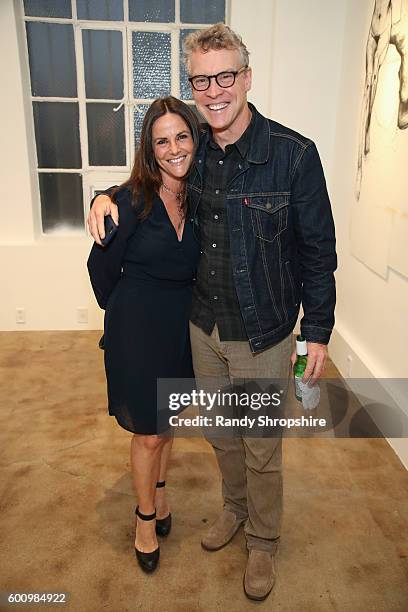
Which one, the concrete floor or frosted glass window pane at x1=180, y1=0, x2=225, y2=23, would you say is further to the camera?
frosted glass window pane at x1=180, y1=0, x2=225, y2=23

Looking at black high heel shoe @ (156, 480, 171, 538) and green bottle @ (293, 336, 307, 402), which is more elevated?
green bottle @ (293, 336, 307, 402)

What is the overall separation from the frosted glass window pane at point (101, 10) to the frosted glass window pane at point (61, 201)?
1.22 meters

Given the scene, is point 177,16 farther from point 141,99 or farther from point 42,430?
point 42,430

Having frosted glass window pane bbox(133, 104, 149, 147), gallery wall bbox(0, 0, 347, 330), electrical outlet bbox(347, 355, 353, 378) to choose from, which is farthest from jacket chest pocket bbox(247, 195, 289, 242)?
frosted glass window pane bbox(133, 104, 149, 147)

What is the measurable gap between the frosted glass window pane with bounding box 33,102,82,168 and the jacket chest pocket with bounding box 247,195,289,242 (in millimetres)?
3075

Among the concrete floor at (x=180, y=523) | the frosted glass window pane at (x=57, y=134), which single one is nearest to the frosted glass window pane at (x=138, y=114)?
the frosted glass window pane at (x=57, y=134)

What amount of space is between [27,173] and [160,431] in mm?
2990

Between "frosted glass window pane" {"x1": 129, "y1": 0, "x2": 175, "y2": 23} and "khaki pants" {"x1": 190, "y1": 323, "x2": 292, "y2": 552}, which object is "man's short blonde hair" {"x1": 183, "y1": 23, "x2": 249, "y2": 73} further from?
"frosted glass window pane" {"x1": 129, "y1": 0, "x2": 175, "y2": 23}

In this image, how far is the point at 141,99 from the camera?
4.13 metres

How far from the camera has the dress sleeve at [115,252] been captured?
1.63 metres

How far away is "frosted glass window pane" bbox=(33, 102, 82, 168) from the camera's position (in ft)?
13.5

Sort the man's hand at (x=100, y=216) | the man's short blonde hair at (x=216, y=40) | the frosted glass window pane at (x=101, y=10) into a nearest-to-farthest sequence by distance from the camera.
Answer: the man's short blonde hair at (x=216, y=40)
the man's hand at (x=100, y=216)
the frosted glass window pane at (x=101, y=10)

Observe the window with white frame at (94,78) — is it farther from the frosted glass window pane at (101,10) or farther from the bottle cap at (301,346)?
the bottle cap at (301,346)

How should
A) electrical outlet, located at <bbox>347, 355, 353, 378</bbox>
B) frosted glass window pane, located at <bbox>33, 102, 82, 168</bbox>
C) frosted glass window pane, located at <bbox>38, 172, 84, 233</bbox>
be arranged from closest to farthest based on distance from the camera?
electrical outlet, located at <bbox>347, 355, 353, 378</bbox>, frosted glass window pane, located at <bbox>33, 102, 82, 168</bbox>, frosted glass window pane, located at <bbox>38, 172, 84, 233</bbox>
